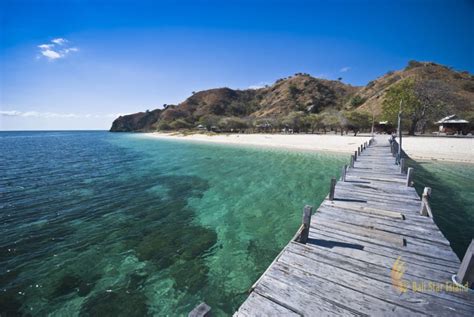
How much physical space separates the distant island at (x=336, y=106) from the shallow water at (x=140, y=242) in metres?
35.9

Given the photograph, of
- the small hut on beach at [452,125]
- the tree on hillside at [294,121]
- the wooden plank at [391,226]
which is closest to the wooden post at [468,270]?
the wooden plank at [391,226]

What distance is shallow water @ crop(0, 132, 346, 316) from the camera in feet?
15.9

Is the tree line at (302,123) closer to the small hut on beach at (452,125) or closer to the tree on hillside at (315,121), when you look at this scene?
the tree on hillside at (315,121)

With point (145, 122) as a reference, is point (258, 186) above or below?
below

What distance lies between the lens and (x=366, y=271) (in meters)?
3.95

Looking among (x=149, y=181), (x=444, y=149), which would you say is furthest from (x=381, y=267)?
(x=444, y=149)

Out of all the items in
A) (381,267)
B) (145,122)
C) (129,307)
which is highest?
(145,122)

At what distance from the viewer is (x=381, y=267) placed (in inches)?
160

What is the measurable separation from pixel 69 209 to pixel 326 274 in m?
11.7

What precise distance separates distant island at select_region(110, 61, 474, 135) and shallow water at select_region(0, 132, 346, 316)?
118ft

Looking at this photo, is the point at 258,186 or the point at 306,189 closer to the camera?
the point at 306,189

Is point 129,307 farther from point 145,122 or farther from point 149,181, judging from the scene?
point 145,122

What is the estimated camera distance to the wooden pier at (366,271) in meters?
3.17

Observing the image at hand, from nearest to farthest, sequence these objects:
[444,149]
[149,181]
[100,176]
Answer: [149,181]
[100,176]
[444,149]
